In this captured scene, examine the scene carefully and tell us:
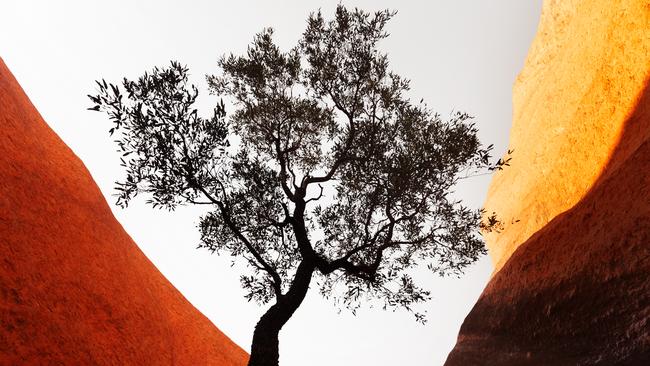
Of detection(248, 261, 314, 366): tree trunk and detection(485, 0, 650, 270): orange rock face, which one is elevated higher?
detection(485, 0, 650, 270): orange rock face

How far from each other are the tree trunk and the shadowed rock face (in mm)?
4402

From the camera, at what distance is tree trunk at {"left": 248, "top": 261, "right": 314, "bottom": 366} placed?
1379 cm

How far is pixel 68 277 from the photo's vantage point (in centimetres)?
1471

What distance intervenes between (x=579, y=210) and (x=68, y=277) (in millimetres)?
15671

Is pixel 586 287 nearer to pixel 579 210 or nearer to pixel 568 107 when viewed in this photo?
pixel 579 210

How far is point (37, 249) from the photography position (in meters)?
14.2

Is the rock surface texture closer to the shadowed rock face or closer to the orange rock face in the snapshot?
the orange rock face

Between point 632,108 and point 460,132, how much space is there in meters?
5.35

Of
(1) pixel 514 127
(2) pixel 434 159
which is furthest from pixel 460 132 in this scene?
(1) pixel 514 127

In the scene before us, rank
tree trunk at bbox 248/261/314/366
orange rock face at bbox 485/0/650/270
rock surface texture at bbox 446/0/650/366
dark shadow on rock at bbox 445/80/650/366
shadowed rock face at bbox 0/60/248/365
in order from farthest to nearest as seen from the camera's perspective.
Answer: orange rock face at bbox 485/0/650/270, tree trunk at bbox 248/261/314/366, shadowed rock face at bbox 0/60/248/365, rock surface texture at bbox 446/0/650/366, dark shadow on rock at bbox 445/80/650/366

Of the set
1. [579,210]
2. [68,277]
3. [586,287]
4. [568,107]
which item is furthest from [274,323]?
[568,107]

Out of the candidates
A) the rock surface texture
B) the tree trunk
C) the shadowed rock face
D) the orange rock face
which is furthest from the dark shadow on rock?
the shadowed rock face

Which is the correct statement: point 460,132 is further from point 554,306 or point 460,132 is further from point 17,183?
point 17,183

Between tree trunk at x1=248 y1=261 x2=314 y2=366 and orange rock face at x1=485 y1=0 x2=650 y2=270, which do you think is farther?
orange rock face at x1=485 y1=0 x2=650 y2=270
